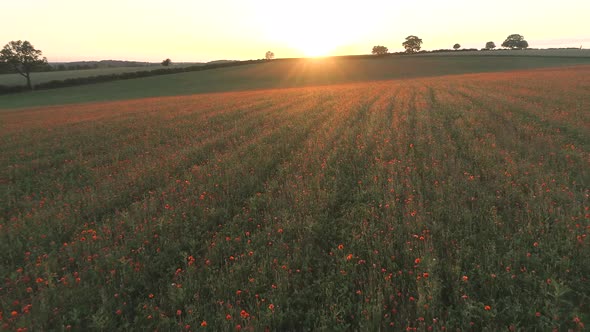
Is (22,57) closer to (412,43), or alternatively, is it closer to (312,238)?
(312,238)

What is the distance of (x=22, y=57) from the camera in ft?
226

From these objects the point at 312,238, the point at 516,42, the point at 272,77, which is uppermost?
the point at 516,42

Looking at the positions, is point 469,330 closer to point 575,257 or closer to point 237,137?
point 575,257

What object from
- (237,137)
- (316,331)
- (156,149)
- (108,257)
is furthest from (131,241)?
(237,137)

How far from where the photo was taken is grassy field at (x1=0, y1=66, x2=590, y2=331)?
11.5ft

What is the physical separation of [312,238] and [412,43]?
540 feet

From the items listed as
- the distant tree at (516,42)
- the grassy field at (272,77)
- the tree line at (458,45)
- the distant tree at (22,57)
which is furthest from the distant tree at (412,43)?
the distant tree at (22,57)

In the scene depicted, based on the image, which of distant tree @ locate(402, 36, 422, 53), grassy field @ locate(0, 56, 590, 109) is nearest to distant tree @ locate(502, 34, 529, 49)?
distant tree @ locate(402, 36, 422, 53)

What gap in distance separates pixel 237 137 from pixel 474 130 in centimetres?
920

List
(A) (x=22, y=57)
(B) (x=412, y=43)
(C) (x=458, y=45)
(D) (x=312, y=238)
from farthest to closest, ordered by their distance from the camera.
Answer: (C) (x=458, y=45), (B) (x=412, y=43), (A) (x=22, y=57), (D) (x=312, y=238)

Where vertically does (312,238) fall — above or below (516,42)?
below

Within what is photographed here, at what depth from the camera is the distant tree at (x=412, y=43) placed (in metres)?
146

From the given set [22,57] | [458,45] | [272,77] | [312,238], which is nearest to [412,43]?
[458,45]

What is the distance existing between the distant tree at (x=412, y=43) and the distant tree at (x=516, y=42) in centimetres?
5029
